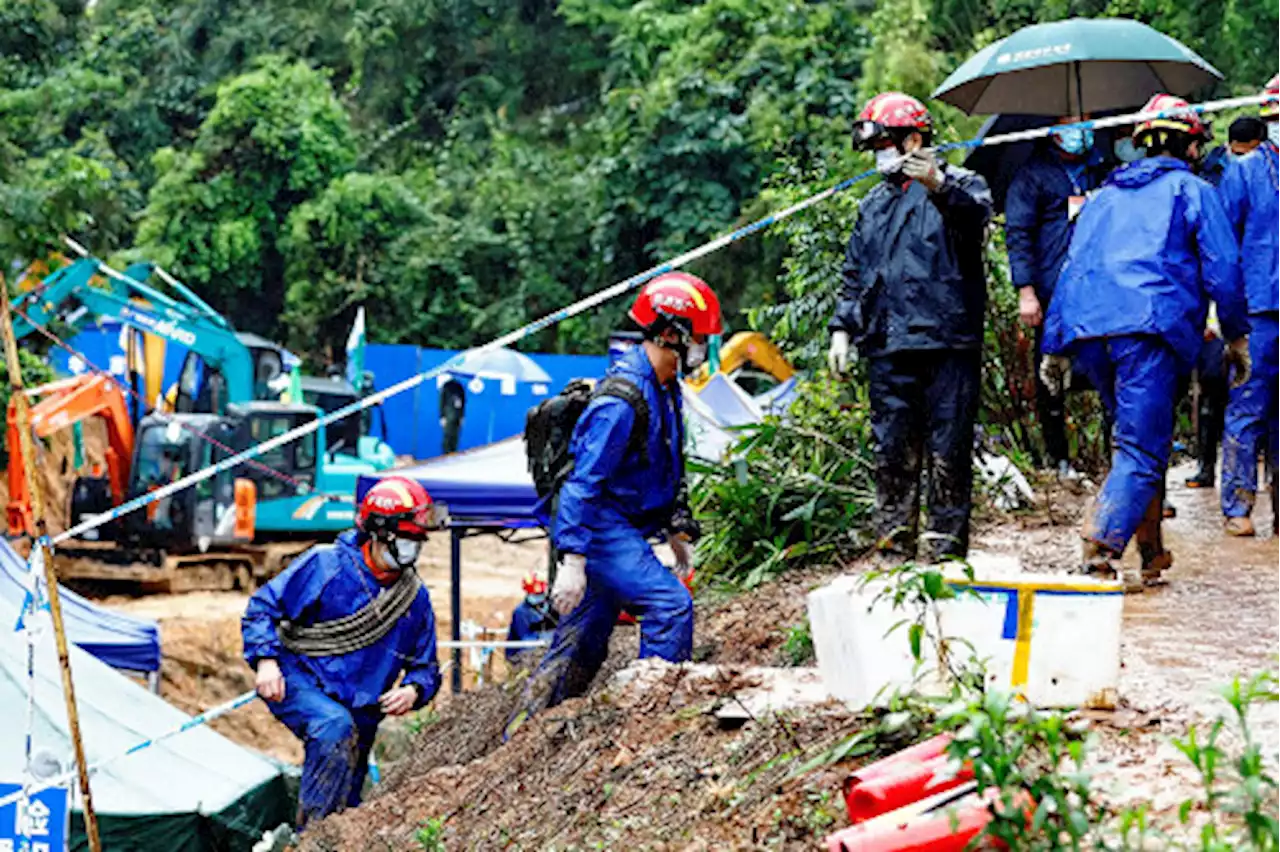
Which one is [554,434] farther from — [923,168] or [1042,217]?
[1042,217]

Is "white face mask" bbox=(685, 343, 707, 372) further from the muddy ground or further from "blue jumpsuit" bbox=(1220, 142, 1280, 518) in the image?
"blue jumpsuit" bbox=(1220, 142, 1280, 518)

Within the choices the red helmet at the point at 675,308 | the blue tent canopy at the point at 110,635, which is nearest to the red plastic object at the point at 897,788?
the red helmet at the point at 675,308

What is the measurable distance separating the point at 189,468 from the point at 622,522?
17633 mm

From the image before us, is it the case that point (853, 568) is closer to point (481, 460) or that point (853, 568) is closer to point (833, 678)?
point (833, 678)

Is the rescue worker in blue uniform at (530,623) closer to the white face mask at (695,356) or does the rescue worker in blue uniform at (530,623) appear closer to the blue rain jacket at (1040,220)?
the blue rain jacket at (1040,220)

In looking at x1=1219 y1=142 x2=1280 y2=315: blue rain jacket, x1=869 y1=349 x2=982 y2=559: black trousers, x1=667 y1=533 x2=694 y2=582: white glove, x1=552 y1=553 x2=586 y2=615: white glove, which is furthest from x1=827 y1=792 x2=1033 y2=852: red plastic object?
x1=1219 y1=142 x2=1280 y2=315: blue rain jacket

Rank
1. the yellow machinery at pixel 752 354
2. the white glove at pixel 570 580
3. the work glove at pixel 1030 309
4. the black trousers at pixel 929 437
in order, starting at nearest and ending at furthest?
1. the white glove at pixel 570 580
2. the black trousers at pixel 929 437
3. the work glove at pixel 1030 309
4. the yellow machinery at pixel 752 354

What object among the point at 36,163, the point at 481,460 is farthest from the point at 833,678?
the point at 36,163

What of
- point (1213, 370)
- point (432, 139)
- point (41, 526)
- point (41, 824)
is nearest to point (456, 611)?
point (41, 824)

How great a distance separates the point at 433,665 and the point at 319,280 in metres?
30.0

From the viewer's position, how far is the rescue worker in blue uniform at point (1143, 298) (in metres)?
7.07

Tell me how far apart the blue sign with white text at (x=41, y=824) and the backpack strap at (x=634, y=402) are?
3.70 meters

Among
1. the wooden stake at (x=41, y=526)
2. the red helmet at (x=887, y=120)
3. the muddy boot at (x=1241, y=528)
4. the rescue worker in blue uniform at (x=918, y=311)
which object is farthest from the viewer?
the muddy boot at (x=1241, y=528)

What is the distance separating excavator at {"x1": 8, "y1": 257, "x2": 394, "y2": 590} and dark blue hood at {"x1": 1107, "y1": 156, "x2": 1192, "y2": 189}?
664 inches
